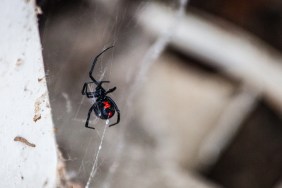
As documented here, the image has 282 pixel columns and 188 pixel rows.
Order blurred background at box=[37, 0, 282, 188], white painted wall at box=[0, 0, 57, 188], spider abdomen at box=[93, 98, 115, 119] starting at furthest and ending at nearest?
blurred background at box=[37, 0, 282, 188] → spider abdomen at box=[93, 98, 115, 119] → white painted wall at box=[0, 0, 57, 188]

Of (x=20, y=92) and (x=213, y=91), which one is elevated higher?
(x=20, y=92)

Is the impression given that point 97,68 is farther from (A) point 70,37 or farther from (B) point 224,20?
(B) point 224,20

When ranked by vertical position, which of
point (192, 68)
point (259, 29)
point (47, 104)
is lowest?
point (192, 68)

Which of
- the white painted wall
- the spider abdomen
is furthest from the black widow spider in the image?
the white painted wall

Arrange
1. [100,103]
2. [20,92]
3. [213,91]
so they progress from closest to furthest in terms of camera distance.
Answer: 1. [20,92]
2. [100,103]
3. [213,91]

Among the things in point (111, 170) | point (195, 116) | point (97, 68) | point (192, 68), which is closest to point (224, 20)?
point (192, 68)

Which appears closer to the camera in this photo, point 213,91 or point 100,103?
point 100,103

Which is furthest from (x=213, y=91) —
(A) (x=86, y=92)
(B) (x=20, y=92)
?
(B) (x=20, y=92)

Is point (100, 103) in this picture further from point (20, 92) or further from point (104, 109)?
point (20, 92)

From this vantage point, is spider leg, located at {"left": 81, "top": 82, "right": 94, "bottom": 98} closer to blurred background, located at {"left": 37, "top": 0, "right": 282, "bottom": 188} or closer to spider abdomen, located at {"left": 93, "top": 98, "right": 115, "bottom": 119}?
spider abdomen, located at {"left": 93, "top": 98, "right": 115, "bottom": 119}
